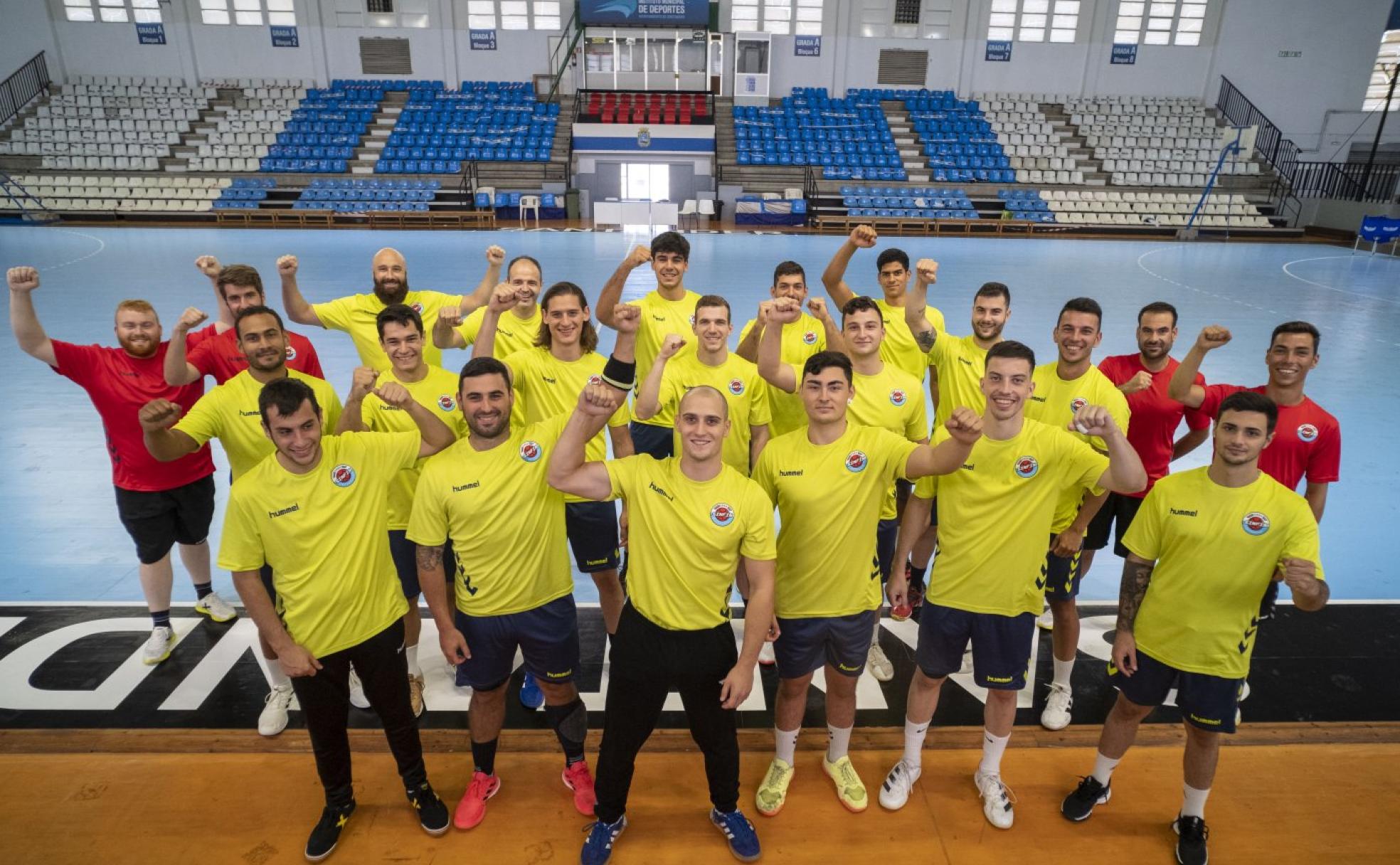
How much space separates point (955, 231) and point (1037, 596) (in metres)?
26.5

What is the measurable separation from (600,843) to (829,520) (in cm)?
173

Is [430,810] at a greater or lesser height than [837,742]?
lesser

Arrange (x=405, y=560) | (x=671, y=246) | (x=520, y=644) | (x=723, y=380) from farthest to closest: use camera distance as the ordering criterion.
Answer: (x=671, y=246), (x=723, y=380), (x=405, y=560), (x=520, y=644)

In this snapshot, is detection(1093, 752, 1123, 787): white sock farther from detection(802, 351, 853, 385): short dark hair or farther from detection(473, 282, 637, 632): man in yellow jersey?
detection(473, 282, 637, 632): man in yellow jersey

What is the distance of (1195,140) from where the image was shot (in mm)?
31438

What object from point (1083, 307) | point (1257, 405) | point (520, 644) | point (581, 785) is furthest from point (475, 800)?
point (1083, 307)

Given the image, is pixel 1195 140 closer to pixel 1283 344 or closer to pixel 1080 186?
pixel 1080 186

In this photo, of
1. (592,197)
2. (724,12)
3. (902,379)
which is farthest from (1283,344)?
(724,12)

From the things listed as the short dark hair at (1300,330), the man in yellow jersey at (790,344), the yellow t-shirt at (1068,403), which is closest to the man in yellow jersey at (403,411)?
the man in yellow jersey at (790,344)

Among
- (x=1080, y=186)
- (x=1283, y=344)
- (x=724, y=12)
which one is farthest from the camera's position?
(x=724, y=12)

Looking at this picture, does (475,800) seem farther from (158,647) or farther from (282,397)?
(158,647)

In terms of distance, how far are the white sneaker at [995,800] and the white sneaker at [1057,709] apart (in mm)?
619

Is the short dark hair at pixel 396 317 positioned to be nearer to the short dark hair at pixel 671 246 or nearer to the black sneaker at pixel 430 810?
the short dark hair at pixel 671 246

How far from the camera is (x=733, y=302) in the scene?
13219 millimetres
